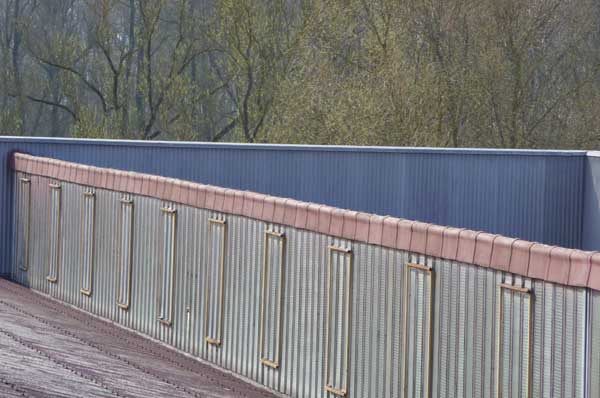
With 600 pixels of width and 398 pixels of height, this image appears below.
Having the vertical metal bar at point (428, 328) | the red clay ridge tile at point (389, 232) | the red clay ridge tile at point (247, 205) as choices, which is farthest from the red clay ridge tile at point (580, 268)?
the red clay ridge tile at point (247, 205)

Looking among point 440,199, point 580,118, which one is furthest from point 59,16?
point 440,199

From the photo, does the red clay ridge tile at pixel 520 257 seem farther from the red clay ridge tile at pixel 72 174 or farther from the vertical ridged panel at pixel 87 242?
the red clay ridge tile at pixel 72 174

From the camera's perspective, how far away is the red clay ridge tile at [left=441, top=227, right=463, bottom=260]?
35.3 feet

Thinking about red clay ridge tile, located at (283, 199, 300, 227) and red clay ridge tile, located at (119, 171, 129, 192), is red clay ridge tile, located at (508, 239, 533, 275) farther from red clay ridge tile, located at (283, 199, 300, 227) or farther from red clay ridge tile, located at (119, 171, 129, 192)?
red clay ridge tile, located at (119, 171, 129, 192)

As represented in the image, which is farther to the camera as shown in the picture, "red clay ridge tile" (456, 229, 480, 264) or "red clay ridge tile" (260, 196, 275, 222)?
"red clay ridge tile" (260, 196, 275, 222)

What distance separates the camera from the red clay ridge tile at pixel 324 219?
12883mm

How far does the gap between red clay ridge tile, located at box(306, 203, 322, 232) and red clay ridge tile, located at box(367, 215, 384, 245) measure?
109 cm

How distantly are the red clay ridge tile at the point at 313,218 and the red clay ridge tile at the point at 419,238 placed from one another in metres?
1.92

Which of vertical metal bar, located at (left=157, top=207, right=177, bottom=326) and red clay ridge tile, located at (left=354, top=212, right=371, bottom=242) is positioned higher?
red clay ridge tile, located at (left=354, top=212, right=371, bottom=242)

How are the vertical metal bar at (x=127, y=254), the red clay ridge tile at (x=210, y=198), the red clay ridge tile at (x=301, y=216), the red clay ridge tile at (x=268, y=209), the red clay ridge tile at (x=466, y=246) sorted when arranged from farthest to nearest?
the vertical metal bar at (x=127, y=254)
the red clay ridge tile at (x=210, y=198)
the red clay ridge tile at (x=268, y=209)
the red clay ridge tile at (x=301, y=216)
the red clay ridge tile at (x=466, y=246)

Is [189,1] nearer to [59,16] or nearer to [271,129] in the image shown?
[59,16]

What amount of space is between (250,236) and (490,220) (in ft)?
44.1

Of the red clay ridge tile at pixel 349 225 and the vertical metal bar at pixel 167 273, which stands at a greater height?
the red clay ridge tile at pixel 349 225

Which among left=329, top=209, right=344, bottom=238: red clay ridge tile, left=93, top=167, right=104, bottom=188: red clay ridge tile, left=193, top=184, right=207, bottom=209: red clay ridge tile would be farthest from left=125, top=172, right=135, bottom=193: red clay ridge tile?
left=329, top=209, right=344, bottom=238: red clay ridge tile
